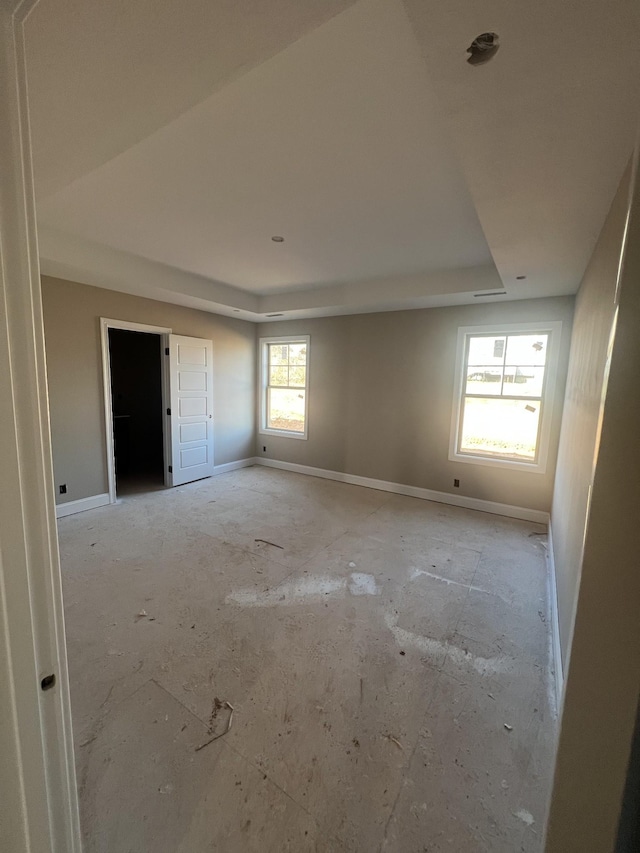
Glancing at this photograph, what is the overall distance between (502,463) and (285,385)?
3456 mm

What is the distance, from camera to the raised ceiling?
0.96 metres

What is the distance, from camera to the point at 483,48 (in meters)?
Answer: 1.00

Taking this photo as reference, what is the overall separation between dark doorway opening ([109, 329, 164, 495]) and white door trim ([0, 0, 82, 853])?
5479mm

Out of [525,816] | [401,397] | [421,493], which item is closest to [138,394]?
[401,397]

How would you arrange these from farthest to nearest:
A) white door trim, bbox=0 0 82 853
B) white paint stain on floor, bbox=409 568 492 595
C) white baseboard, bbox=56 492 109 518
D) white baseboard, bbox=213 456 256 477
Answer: white baseboard, bbox=213 456 256 477, white baseboard, bbox=56 492 109 518, white paint stain on floor, bbox=409 568 492 595, white door trim, bbox=0 0 82 853

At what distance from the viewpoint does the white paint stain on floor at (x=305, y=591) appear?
2.44 meters

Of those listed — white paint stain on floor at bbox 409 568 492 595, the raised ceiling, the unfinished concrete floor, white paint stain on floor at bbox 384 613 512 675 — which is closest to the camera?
the raised ceiling

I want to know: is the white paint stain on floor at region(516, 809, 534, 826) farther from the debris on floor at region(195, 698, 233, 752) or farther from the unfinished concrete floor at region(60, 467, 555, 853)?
the debris on floor at region(195, 698, 233, 752)

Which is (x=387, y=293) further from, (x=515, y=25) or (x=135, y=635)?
(x=135, y=635)

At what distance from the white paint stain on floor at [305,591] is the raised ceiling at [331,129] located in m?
2.59

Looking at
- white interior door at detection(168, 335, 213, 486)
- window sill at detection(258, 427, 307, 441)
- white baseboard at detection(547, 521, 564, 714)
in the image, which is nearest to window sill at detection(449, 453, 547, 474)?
white baseboard at detection(547, 521, 564, 714)

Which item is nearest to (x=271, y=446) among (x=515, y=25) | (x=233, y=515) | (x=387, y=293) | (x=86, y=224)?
(x=233, y=515)

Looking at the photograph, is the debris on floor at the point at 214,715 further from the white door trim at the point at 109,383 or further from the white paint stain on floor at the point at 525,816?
the white door trim at the point at 109,383

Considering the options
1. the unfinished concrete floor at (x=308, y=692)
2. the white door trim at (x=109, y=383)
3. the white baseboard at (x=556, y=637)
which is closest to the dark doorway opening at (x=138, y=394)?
the white door trim at (x=109, y=383)
